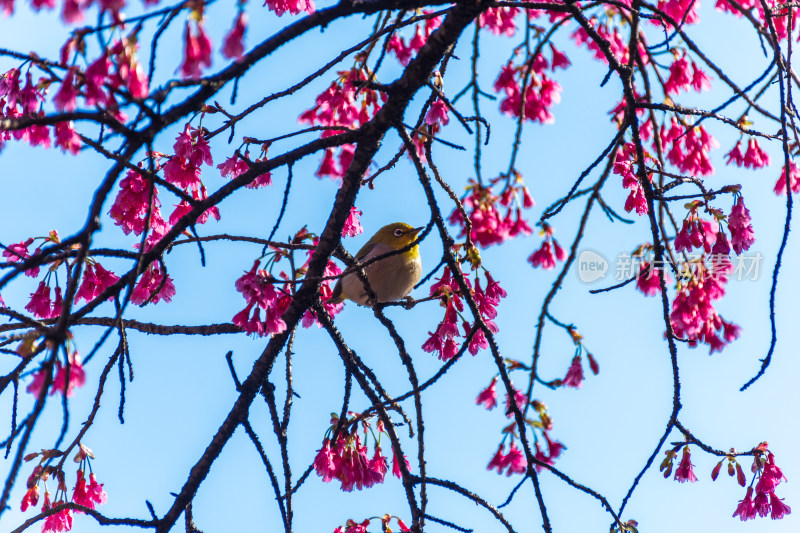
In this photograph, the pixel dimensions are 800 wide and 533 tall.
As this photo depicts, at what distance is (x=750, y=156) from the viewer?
14.8 ft

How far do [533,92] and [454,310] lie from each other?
1.44m

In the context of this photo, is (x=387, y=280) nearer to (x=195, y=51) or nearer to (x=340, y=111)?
(x=340, y=111)

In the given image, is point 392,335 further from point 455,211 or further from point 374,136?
point 374,136

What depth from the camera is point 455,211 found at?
4.04 m

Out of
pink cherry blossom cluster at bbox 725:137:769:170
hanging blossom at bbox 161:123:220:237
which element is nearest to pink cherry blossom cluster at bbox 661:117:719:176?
pink cherry blossom cluster at bbox 725:137:769:170

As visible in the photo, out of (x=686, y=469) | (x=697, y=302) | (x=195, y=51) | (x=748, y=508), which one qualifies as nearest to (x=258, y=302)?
(x=195, y=51)

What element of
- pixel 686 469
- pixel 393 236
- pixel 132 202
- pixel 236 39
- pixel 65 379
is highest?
pixel 393 236

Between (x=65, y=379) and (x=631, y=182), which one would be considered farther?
(x=631, y=182)

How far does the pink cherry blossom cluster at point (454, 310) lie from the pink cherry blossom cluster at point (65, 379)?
1996 millimetres

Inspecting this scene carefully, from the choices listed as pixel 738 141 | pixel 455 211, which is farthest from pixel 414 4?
pixel 738 141

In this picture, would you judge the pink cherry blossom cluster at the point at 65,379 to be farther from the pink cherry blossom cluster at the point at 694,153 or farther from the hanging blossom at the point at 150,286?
the pink cherry blossom cluster at the point at 694,153

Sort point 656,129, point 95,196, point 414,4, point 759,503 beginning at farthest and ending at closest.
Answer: point 759,503 → point 656,129 → point 414,4 → point 95,196

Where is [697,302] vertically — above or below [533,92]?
below

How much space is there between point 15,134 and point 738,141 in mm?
3971
